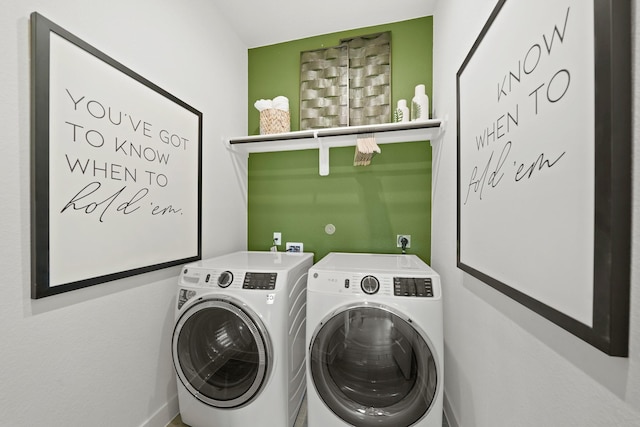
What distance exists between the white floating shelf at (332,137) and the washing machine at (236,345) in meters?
0.91

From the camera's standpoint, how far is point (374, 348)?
1205mm

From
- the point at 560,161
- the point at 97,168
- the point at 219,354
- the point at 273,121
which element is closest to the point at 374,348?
the point at 219,354

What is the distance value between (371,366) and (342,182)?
1.29 metres

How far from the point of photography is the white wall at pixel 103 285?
82 centimetres

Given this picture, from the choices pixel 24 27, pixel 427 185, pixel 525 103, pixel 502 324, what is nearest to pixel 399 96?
pixel 427 185

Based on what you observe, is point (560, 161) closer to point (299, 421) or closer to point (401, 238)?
point (401, 238)

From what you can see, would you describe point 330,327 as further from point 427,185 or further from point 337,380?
point 427,185

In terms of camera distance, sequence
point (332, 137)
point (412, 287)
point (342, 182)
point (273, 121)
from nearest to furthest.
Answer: point (412, 287), point (332, 137), point (273, 121), point (342, 182)

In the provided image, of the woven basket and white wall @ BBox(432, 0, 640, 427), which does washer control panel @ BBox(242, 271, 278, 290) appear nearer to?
white wall @ BBox(432, 0, 640, 427)

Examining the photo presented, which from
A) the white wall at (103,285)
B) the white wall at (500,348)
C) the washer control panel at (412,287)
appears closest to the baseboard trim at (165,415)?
the white wall at (103,285)

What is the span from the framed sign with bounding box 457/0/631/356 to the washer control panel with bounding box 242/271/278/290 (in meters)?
0.91

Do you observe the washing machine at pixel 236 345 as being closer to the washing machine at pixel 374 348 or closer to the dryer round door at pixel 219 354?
the dryer round door at pixel 219 354

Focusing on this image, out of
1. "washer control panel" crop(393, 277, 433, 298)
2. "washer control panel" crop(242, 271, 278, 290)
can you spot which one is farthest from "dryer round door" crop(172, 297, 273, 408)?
"washer control panel" crop(393, 277, 433, 298)

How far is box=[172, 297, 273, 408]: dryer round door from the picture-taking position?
123 cm
